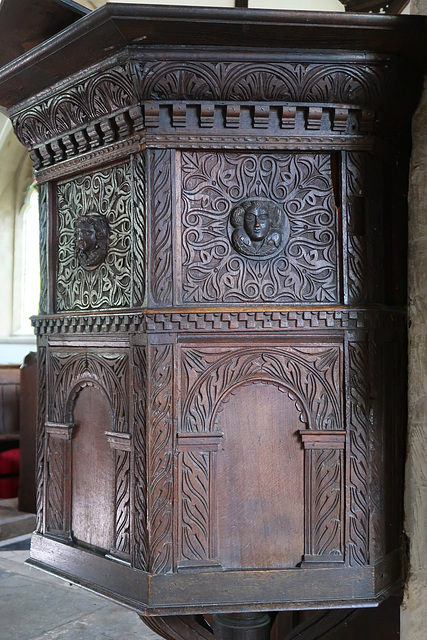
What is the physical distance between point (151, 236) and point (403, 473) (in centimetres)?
97

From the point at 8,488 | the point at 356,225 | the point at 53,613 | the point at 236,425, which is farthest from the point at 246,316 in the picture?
the point at 8,488

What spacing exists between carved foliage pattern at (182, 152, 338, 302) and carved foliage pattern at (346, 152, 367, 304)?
0.04 m

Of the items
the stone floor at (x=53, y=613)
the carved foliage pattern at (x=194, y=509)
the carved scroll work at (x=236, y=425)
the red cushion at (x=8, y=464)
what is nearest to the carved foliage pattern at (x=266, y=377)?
the carved scroll work at (x=236, y=425)

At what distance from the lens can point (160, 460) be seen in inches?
63.2

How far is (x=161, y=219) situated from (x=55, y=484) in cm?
88

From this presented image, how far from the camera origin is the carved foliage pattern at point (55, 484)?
6.18ft

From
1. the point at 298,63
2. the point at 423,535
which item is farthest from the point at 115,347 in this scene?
the point at 423,535

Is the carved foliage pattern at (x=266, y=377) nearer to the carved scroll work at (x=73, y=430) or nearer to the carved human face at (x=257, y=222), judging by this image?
the carved scroll work at (x=73, y=430)

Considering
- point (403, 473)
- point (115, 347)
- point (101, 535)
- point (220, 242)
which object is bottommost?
point (101, 535)

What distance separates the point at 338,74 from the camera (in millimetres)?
Result: 1606

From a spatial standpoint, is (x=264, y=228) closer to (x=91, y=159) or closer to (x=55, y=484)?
(x=91, y=159)

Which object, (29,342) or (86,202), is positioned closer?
(86,202)

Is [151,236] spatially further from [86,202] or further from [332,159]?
[332,159]

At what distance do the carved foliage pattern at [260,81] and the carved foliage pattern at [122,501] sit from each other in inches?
37.5
